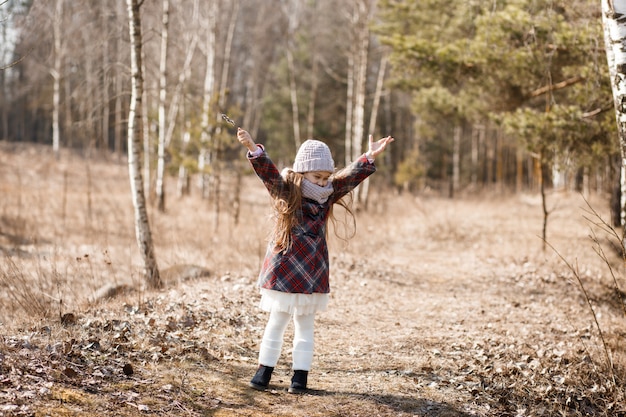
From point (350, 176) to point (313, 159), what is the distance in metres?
0.36

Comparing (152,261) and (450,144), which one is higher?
(450,144)

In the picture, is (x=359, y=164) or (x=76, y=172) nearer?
(x=359, y=164)

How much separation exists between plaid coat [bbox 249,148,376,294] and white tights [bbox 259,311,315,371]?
9.8 inches

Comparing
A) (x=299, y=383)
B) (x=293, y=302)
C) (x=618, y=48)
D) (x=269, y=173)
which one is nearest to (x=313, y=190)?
(x=269, y=173)

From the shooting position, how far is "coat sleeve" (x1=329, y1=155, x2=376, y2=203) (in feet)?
13.9

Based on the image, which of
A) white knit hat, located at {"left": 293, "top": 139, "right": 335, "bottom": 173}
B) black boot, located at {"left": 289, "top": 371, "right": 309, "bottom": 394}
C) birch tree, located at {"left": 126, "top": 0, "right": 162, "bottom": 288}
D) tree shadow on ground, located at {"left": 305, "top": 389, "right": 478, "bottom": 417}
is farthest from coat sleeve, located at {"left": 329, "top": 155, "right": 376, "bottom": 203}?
birch tree, located at {"left": 126, "top": 0, "right": 162, "bottom": 288}

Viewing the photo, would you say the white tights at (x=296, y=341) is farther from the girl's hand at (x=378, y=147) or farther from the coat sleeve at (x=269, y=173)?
the girl's hand at (x=378, y=147)

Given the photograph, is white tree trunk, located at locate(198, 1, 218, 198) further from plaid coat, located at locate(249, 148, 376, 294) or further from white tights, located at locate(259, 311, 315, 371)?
white tights, located at locate(259, 311, 315, 371)

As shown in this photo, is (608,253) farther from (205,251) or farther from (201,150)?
(201,150)

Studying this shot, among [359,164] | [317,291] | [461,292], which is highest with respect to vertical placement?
[359,164]

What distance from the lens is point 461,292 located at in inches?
343

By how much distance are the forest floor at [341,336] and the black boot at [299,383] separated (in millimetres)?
122

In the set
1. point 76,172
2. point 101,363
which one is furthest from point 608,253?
point 76,172

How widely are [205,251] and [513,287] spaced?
213 inches
